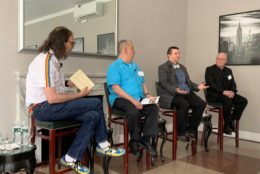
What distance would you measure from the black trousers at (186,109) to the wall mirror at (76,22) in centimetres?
101

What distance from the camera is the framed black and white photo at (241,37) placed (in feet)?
12.8

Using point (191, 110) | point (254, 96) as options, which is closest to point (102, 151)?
point (191, 110)

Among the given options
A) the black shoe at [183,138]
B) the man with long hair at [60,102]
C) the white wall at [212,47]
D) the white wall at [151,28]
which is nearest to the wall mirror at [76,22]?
the white wall at [151,28]

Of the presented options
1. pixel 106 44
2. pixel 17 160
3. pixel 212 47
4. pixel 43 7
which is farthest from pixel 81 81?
pixel 212 47

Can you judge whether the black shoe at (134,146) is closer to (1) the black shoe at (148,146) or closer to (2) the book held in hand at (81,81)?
(1) the black shoe at (148,146)

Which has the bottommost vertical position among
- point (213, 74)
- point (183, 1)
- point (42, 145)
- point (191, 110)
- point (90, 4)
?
point (42, 145)

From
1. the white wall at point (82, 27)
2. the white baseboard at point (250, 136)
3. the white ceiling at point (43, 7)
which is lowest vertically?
the white baseboard at point (250, 136)

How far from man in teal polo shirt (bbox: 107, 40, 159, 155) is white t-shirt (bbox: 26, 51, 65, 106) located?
69cm

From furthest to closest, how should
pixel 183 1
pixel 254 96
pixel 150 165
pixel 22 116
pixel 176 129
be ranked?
pixel 183 1, pixel 254 96, pixel 176 129, pixel 150 165, pixel 22 116

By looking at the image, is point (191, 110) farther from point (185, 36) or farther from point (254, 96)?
point (185, 36)

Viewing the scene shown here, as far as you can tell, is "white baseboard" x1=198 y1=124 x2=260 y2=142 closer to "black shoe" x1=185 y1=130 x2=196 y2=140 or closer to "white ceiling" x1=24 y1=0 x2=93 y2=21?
"black shoe" x1=185 y1=130 x2=196 y2=140

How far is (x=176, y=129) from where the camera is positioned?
10.2 feet

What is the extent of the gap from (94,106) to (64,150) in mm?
937

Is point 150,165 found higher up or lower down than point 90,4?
lower down
